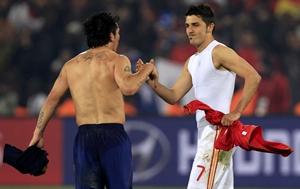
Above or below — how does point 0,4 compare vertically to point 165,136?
above

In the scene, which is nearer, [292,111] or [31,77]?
[292,111]

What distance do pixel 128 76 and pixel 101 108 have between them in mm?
407

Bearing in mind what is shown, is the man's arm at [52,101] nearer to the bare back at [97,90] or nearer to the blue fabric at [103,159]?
the bare back at [97,90]

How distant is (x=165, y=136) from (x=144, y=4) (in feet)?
11.7

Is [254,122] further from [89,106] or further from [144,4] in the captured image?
[89,106]

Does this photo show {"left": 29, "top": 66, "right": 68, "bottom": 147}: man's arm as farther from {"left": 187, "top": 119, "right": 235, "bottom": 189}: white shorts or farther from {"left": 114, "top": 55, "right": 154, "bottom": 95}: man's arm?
{"left": 187, "top": 119, "right": 235, "bottom": 189}: white shorts

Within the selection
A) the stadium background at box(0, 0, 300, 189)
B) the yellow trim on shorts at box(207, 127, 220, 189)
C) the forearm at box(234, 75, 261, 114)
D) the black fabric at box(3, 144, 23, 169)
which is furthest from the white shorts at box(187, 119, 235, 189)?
the stadium background at box(0, 0, 300, 189)

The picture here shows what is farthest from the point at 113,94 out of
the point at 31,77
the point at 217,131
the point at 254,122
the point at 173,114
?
the point at 31,77

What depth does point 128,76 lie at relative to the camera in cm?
920

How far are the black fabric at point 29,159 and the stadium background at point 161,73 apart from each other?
606 cm

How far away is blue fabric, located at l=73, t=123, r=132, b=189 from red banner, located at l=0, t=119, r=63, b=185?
673 cm

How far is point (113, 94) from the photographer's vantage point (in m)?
9.40

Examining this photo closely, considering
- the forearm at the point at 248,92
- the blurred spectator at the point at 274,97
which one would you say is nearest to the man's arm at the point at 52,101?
the forearm at the point at 248,92

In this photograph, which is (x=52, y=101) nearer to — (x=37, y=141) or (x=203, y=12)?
(x=37, y=141)
